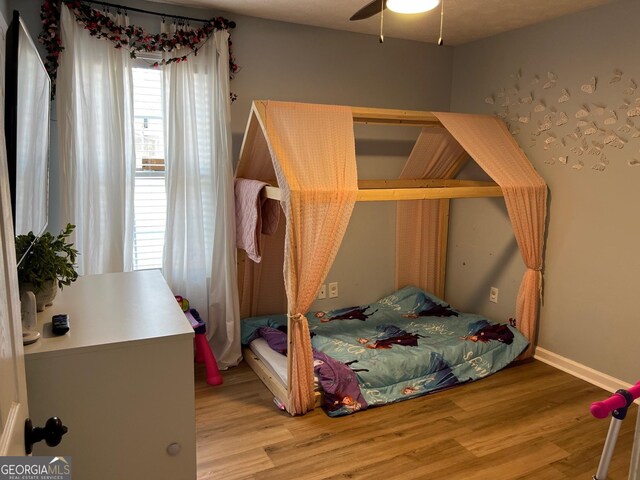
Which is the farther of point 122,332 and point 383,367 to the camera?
point 383,367

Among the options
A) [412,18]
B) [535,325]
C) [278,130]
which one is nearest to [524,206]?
[535,325]

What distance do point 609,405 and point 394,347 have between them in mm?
1915

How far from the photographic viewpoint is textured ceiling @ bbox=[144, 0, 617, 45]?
9.93 ft

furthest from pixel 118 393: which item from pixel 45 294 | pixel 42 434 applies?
pixel 42 434

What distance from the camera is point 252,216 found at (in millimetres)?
3090

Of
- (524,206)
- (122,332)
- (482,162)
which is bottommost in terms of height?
(122,332)

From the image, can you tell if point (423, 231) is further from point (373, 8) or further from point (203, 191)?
point (373, 8)

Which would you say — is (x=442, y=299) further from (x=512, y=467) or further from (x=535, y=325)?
(x=512, y=467)

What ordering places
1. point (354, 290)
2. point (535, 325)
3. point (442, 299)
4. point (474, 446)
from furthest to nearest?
point (442, 299) → point (354, 290) → point (535, 325) → point (474, 446)

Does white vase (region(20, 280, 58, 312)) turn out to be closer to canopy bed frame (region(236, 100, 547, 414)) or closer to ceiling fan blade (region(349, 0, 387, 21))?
canopy bed frame (region(236, 100, 547, 414))

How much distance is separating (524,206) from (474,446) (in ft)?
5.21

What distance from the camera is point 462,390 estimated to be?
307cm

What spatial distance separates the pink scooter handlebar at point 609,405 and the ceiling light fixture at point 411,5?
1.47 meters

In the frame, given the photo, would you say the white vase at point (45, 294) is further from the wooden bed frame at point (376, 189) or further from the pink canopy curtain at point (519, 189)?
the pink canopy curtain at point (519, 189)
